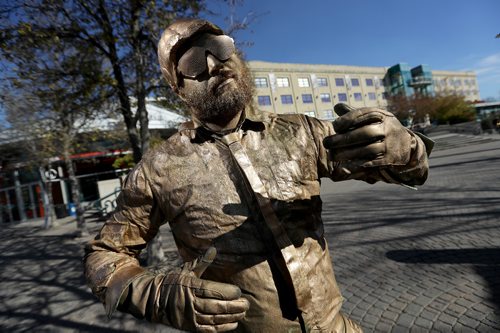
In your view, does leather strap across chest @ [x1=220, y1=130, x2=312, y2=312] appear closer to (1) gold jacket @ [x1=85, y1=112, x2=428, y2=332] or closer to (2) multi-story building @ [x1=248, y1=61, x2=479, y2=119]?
(1) gold jacket @ [x1=85, y1=112, x2=428, y2=332]

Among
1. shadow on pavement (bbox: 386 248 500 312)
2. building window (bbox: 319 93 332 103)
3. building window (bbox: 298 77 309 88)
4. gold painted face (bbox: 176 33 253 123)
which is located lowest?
shadow on pavement (bbox: 386 248 500 312)

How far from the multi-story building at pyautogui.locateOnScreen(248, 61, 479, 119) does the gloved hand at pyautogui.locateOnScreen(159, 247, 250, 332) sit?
114 ft

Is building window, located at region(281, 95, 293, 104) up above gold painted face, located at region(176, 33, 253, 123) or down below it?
above

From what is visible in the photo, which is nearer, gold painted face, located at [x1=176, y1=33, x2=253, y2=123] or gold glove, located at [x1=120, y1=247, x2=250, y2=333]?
gold glove, located at [x1=120, y1=247, x2=250, y2=333]

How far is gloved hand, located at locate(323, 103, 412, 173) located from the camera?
109cm

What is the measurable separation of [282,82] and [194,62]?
4159 cm

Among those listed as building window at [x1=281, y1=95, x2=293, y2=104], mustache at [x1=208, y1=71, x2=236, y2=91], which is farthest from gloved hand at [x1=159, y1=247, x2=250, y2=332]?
building window at [x1=281, y1=95, x2=293, y2=104]

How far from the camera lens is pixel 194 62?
1.49 m

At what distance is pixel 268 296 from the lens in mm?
1352

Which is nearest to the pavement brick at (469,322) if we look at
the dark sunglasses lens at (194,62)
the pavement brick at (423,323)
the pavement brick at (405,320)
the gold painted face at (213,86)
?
the pavement brick at (423,323)

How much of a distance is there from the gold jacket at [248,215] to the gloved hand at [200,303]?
0.71 ft

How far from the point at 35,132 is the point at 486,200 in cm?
1495

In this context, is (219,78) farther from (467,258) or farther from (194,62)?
(467,258)

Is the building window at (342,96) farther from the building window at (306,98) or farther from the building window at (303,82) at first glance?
the building window at (303,82)
